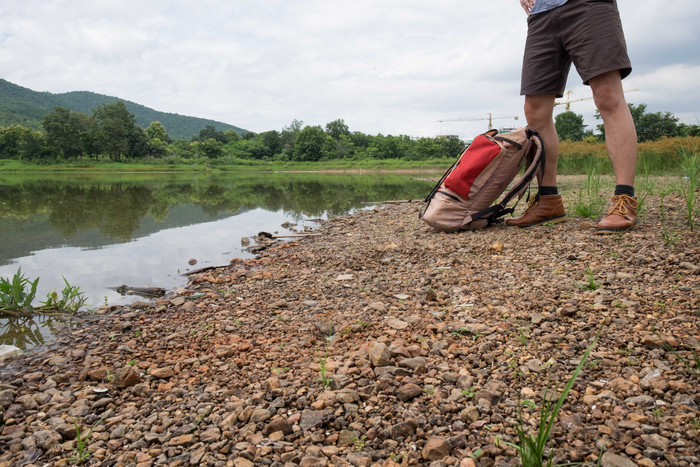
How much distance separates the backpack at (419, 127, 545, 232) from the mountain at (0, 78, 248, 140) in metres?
72.5

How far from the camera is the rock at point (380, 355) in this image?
1.48 metres

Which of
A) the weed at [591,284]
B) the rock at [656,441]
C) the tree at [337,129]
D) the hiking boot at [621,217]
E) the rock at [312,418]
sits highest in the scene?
the tree at [337,129]

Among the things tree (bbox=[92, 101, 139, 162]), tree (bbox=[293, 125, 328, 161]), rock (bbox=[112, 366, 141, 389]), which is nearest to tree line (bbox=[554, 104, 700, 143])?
rock (bbox=[112, 366, 141, 389])

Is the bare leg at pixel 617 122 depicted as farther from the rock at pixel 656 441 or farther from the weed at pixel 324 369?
the weed at pixel 324 369

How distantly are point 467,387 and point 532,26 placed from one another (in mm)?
2882

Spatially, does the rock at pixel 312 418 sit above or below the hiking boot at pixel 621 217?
below

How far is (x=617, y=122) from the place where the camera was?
8.41ft

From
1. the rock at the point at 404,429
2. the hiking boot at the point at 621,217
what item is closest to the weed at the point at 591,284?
the hiking boot at the point at 621,217

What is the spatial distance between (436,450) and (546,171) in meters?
2.89

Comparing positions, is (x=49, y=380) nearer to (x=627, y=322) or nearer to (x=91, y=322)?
(x=91, y=322)

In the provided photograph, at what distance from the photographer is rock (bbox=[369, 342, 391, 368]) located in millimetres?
1483

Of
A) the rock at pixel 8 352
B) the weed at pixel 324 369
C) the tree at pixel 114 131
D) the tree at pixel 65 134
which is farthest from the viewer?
the tree at pixel 114 131

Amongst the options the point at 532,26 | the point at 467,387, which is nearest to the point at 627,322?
the point at 467,387

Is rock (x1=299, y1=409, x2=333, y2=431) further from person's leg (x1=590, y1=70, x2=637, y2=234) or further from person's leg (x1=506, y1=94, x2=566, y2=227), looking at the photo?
person's leg (x1=506, y1=94, x2=566, y2=227)
